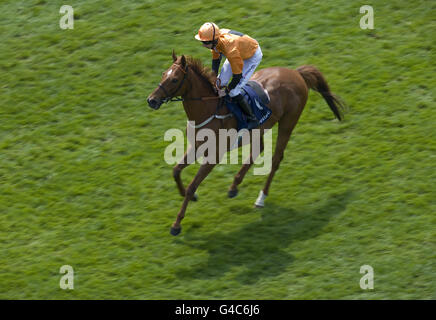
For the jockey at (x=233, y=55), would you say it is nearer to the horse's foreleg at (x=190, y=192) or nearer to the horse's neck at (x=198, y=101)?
the horse's neck at (x=198, y=101)

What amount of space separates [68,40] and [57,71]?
2.85 feet

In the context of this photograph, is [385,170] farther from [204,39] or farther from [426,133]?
[204,39]

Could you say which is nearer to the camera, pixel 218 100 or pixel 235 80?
pixel 235 80

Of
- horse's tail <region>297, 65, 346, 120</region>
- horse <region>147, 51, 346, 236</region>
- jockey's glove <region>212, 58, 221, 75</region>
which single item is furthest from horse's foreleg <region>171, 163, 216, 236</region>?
horse's tail <region>297, 65, 346, 120</region>

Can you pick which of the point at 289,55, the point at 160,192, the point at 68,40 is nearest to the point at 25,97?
the point at 68,40

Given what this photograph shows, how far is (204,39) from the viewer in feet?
27.8

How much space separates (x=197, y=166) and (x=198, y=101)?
183cm

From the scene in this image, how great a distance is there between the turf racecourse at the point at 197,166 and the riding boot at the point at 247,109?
Answer: 42.5 inches

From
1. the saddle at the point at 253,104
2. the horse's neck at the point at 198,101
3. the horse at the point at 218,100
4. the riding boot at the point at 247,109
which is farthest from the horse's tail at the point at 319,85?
the horse's neck at the point at 198,101

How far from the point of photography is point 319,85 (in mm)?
10281

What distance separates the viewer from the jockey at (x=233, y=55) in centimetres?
848

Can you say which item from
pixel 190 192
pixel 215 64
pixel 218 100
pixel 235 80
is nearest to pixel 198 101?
pixel 218 100

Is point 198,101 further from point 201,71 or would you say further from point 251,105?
point 251,105

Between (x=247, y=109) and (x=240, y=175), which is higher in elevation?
(x=247, y=109)
